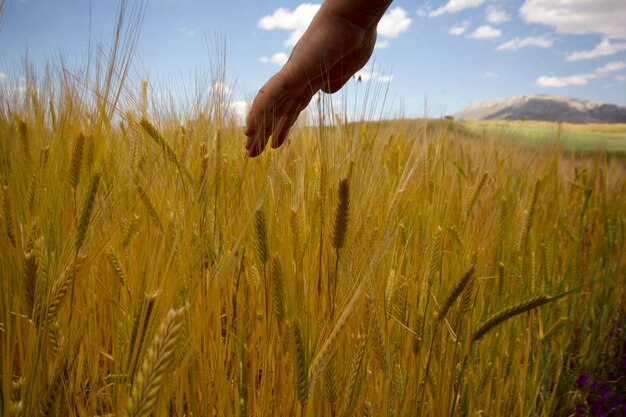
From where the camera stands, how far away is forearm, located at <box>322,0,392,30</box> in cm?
111

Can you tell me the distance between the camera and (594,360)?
189 centimetres

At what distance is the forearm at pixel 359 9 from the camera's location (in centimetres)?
111

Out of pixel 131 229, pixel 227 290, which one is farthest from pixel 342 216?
pixel 131 229

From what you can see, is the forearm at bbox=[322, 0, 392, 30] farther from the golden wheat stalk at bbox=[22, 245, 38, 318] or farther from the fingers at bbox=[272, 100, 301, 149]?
the golden wheat stalk at bbox=[22, 245, 38, 318]

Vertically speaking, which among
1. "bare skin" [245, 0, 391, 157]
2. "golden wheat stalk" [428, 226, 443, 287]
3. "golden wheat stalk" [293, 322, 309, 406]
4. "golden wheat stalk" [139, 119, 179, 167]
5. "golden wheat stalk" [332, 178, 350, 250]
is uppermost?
Result: "bare skin" [245, 0, 391, 157]

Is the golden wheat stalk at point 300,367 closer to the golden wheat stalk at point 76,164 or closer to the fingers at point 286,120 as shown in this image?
the golden wheat stalk at point 76,164

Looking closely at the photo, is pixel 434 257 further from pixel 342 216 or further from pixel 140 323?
pixel 140 323

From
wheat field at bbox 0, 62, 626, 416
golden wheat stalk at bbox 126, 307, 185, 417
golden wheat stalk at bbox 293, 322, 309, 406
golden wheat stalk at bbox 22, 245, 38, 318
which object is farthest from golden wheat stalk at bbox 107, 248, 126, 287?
golden wheat stalk at bbox 126, 307, 185, 417

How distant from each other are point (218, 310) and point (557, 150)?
2.66 meters

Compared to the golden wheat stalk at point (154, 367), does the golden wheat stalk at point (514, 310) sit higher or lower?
lower

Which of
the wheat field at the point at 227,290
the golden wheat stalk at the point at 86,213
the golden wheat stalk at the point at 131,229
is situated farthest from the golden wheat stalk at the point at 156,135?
the golden wheat stalk at the point at 86,213

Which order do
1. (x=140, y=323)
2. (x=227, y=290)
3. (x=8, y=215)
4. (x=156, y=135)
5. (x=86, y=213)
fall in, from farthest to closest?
(x=156, y=135)
(x=227, y=290)
(x=8, y=215)
(x=86, y=213)
(x=140, y=323)

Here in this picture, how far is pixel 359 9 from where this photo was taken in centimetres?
112

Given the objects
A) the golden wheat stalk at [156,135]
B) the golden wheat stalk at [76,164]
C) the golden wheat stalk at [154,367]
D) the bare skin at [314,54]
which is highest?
the bare skin at [314,54]
